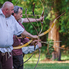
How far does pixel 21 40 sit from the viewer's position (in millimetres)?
4875

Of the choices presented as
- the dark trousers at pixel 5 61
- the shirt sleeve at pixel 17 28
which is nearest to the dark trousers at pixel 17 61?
the dark trousers at pixel 5 61

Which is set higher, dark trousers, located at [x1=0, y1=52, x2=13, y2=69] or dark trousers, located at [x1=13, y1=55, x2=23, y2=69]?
dark trousers, located at [x1=0, y1=52, x2=13, y2=69]

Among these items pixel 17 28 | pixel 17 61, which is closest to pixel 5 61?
pixel 17 28

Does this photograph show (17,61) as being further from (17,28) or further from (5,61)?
(17,28)

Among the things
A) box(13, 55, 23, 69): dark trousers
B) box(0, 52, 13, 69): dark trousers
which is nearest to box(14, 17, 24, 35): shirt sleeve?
box(0, 52, 13, 69): dark trousers

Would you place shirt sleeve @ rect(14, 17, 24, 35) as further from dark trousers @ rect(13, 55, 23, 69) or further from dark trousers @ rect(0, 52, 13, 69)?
dark trousers @ rect(13, 55, 23, 69)

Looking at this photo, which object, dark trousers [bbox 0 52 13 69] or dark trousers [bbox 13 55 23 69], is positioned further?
dark trousers [bbox 13 55 23 69]

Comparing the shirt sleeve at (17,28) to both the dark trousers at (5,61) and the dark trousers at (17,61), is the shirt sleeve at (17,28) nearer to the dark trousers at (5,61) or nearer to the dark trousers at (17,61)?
the dark trousers at (5,61)

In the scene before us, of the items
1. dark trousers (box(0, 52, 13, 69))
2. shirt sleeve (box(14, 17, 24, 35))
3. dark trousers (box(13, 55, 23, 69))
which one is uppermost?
shirt sleeve (box(14, 17, 24, 35))

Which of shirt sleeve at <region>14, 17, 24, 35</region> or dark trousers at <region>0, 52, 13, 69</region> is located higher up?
shirt sleeve at <region>14, 17, 24, 35</region>

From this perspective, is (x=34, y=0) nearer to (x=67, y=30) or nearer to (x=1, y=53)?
(x=67, y=30)

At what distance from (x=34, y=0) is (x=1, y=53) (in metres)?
8.53

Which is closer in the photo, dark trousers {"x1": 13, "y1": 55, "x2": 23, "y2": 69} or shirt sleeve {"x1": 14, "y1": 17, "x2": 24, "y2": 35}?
shirt sleeve {"x1": 14, "y1": 17, "x2": 24, "y2": 35}

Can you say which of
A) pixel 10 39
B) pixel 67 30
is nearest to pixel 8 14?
pixel 10 39
